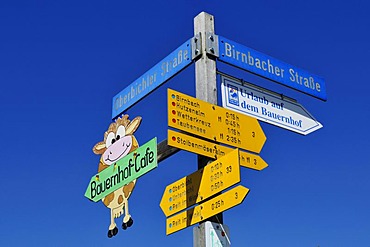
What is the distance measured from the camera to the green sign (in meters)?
5.04

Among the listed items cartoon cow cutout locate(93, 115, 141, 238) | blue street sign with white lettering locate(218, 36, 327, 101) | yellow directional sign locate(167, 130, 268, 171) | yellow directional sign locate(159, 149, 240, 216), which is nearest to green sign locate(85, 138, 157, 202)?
cartoon cow cutout locate(93, 115, 141, 238)

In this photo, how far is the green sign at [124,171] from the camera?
5039 mm

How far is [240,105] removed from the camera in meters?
5.48

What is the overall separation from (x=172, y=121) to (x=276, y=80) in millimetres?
1336

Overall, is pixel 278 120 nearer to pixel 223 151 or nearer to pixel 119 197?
pixel 223 151

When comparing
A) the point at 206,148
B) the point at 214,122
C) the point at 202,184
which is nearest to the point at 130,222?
the point at 202,184

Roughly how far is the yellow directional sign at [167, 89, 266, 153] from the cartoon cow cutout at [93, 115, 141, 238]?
1.99ft

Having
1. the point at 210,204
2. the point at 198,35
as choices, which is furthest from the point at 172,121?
the point at 198,35

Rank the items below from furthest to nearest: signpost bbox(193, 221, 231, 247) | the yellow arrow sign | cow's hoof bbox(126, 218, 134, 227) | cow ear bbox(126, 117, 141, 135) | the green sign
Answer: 1. cow ear bbox(126, 117, 141, 135)
2. cow's hoof bbox(126, 218, 134, 227)
3. the green sign
4. signpost bbox(193, 221, 231, 247)
5. the yellow arrow sign

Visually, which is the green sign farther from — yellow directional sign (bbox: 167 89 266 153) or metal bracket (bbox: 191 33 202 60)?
metal bracket (bbox: 191 33 202 60)

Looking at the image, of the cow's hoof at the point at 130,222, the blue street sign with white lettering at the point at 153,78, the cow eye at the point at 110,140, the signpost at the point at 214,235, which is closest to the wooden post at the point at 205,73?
the blue street sign with white lettering at the point at 153,78

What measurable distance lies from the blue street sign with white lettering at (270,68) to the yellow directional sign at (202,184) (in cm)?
111

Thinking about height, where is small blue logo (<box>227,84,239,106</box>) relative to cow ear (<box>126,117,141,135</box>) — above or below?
above

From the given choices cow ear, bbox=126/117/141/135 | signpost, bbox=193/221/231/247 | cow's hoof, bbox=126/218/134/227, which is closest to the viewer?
signpost, bbox=193/221/231/247
